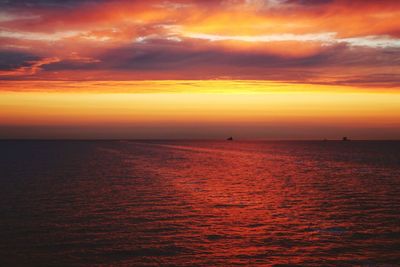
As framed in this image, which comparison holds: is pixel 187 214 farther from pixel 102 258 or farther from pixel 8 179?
pixel 8 179

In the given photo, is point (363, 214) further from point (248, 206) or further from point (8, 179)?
point (8, 179)

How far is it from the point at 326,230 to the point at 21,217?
2236 centimetres

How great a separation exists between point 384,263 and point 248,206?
19712mm

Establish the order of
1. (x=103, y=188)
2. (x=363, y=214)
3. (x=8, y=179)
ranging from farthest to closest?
(x=8, y=179) < (x=103, y=188) < (x=363, y=214)

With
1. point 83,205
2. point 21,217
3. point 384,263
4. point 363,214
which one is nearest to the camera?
point 384,263

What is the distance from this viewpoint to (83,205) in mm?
42344

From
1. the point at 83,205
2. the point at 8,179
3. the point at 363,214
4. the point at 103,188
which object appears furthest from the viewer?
the point at 8,179

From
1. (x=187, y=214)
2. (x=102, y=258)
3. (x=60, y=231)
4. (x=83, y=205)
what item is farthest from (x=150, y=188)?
(x=102, y=258)

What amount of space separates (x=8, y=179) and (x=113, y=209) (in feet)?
108

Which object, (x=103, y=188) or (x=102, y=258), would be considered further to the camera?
(x=103, y=188)

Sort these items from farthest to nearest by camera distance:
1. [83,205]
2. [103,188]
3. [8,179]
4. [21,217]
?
[8,179]
[103,188]
[83,205]
[21,217]

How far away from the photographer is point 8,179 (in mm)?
66750

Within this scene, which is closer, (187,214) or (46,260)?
(46,260)

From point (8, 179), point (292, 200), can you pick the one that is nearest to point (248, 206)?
point (292, 200)
